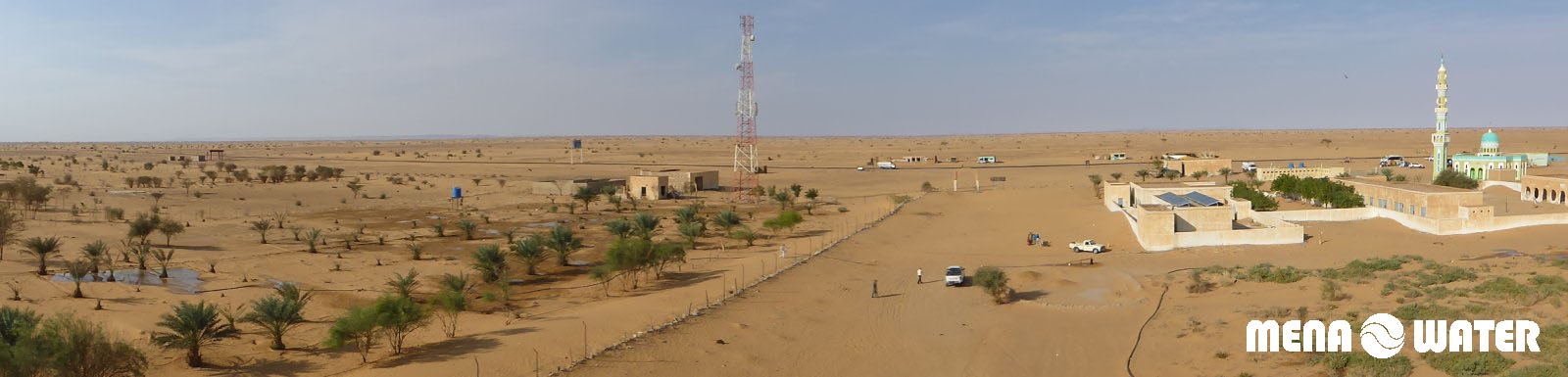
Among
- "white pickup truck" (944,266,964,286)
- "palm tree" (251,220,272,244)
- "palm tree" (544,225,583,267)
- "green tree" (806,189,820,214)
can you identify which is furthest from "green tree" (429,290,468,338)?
"green tree" (806,189,820,214)

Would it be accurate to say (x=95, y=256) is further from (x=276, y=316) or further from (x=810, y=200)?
(x=810, y=200)

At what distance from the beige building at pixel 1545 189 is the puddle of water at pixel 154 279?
196 ft

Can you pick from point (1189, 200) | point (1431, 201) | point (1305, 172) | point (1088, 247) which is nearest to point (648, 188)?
point (1088, 247)

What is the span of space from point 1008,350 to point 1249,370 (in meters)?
4.71

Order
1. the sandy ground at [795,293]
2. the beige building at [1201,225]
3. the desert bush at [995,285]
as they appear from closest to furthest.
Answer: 1. the sandy ground at [795,293]
2. the desert bush at [995,285]
3. the beige building at [1201,225]

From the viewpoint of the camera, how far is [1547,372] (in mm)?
13414

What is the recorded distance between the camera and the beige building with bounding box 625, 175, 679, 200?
5622 cm

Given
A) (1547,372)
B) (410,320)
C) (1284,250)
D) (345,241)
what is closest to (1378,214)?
(1284,250)

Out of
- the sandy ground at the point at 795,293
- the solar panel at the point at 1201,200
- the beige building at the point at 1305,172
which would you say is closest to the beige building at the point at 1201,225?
the solar panel at the point at 1201,200

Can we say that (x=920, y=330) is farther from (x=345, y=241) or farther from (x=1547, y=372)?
(x=345, y=241)

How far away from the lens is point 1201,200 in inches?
1539

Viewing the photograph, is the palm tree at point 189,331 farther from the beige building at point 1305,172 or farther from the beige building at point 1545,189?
the beige building at point 1305,172

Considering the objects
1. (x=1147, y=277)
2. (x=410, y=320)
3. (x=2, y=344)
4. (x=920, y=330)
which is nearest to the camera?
(x=2, y=344)

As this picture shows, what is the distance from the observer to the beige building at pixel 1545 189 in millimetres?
43969
